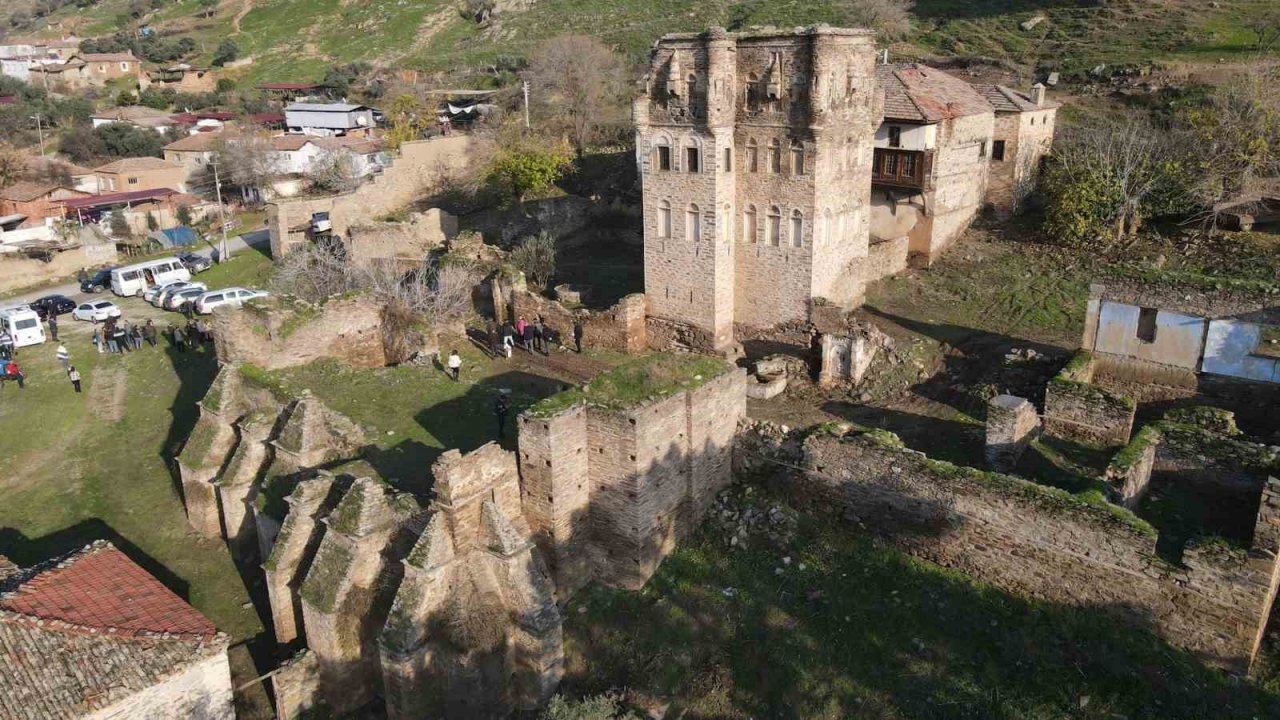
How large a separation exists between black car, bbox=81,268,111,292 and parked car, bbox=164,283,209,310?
5.04 metres

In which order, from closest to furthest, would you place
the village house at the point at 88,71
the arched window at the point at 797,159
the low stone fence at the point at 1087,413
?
the low stone fence at the point at 1087,413 < the arched window at the point at 797,159 < the village house at the point at 88,71

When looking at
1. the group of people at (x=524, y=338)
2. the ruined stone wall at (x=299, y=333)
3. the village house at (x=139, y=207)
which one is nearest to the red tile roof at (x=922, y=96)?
the group of people at (x=524, y=338)

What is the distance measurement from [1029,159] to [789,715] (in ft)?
87.0

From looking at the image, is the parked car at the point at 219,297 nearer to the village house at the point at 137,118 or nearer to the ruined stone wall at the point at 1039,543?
the ruined stone wall at the point at 1039,543

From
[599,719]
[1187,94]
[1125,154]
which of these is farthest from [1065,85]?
[599,719]

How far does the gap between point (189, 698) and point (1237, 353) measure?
19.7 metres

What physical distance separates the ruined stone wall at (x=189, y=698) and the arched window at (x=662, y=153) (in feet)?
50.7

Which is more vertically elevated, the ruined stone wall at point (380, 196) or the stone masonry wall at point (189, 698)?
the ruined stone wall at point (380, 196)

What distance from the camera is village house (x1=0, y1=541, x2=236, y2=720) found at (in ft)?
37.3

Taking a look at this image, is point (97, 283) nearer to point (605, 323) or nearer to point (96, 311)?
point (96, 311)

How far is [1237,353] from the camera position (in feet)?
59.0

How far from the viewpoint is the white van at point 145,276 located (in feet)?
106

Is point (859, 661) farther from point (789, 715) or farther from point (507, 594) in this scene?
point (507, 594)

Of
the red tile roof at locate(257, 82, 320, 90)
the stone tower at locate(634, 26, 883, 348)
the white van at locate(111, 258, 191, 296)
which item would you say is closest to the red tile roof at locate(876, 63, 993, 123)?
the stone tower at locate(634, 26, 883, 348)
